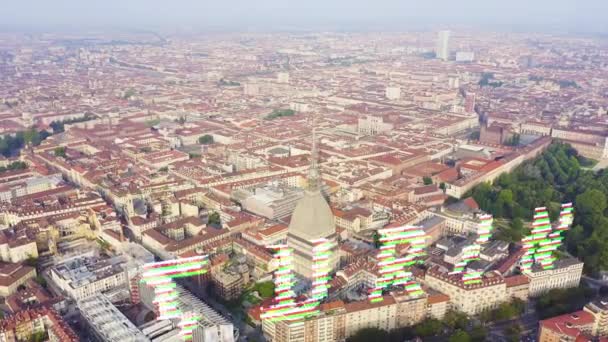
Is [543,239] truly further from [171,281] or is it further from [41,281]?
[41,281]

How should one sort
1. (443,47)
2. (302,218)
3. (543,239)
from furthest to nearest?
(443,47), (543,239), (302,218)

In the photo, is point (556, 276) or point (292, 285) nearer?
point (556, 276)

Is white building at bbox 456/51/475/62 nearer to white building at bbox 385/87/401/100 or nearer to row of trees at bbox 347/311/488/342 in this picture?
white building at bbox 385/87/401/100

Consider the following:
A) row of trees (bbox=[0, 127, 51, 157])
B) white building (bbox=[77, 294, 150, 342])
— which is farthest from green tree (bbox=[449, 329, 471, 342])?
row of trees (bbox=[0, 127, 51, 157])

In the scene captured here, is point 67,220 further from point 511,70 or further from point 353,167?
point 511,70

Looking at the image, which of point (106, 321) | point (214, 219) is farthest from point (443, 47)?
point (106, 321)

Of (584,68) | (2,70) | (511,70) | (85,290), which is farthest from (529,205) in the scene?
(2,70)

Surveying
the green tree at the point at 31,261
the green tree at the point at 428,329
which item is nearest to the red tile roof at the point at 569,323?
the green tree at the point at 428,329
